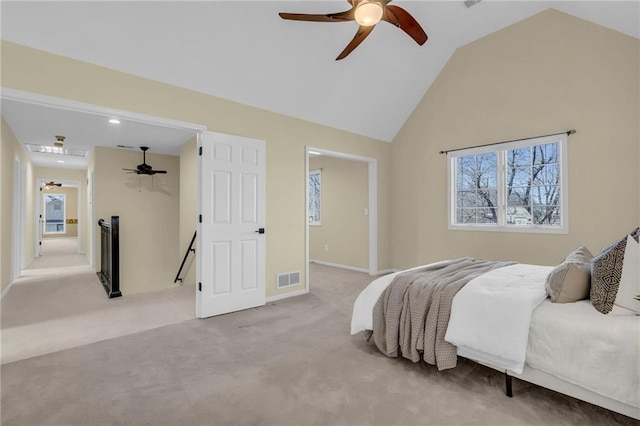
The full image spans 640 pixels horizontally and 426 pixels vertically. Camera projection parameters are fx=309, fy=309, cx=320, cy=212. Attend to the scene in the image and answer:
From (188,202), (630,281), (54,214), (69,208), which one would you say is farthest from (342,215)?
(54,214)

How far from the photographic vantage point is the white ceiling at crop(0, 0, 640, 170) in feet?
8.63

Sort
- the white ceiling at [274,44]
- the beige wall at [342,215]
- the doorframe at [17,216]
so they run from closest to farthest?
the white ceiling at [274,44] → the doorframe at [17,216] → the beige wall at [342,215]

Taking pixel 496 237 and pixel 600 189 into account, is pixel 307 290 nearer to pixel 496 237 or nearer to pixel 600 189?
pixel 496 237

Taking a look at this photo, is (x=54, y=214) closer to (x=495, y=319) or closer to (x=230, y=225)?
(x=230, y=225)

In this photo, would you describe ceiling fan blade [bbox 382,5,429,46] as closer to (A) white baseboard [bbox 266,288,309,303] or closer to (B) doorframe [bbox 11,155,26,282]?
(A) white baseboard [bbox 266,288,309,303]

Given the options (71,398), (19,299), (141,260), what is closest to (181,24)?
(71,398)

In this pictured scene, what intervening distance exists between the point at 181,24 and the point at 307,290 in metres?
3.54

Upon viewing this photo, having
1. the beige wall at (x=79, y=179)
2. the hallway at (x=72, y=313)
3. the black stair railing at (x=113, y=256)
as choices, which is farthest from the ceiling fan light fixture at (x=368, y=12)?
Result: the beige wall at (x=79, y=179)

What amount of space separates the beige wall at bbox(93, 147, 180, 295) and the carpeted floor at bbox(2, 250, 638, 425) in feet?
11.2

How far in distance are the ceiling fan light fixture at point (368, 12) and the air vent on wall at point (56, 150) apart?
630 centimetres

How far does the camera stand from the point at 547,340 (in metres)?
1.82

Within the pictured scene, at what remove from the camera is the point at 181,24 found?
2885 mm

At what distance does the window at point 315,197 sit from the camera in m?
7.39

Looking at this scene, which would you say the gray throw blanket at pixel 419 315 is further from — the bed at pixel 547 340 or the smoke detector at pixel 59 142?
the smoke detector at pixel 59 142
